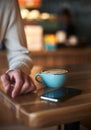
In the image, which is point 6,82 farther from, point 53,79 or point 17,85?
point 53,79

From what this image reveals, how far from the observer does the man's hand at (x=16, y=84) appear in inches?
37.0

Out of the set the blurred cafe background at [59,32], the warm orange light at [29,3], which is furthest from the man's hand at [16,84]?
the warm orange light at [29,3]

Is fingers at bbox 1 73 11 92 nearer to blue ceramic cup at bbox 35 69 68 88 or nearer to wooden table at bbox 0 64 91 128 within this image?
wooden table at bbox 0 64 91 128

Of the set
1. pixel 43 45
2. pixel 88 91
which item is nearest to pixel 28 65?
pixel 88 91

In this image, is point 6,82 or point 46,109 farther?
point 6,82

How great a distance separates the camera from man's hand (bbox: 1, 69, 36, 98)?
939mm

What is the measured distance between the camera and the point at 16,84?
3.09 ft

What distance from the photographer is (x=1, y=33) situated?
1.54 metres

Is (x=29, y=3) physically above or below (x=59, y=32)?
above

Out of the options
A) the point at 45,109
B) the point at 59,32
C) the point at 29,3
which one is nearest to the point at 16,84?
the point at 45,109

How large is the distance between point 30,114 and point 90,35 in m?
3.38

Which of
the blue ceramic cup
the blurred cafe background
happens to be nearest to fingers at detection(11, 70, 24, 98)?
the blue ceramic cup

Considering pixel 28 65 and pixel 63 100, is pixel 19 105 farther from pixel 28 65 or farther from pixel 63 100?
pixel 28 65

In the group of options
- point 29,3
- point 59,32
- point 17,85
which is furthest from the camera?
point 59,32
